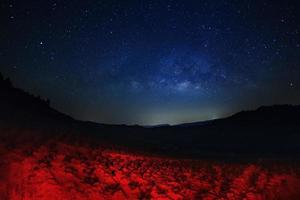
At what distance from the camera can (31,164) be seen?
26.0ft

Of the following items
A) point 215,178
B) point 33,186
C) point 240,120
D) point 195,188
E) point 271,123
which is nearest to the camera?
point 33,186

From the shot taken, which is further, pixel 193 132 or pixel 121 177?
pixel 193 132

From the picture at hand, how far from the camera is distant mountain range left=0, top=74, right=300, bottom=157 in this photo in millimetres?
16875

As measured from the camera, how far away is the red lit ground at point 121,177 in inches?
292

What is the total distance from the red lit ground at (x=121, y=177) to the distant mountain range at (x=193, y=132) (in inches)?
190

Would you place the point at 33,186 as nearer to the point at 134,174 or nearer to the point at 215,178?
the point at 134,174

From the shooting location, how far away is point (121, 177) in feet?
28.3

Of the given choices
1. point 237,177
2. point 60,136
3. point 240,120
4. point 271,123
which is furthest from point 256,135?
point 60,136

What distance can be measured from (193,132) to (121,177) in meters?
23.0

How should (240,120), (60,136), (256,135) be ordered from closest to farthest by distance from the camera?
(60,136) → (256,135) → (240,120)

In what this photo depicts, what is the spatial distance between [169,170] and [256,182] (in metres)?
2.90

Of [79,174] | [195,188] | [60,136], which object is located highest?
[60,136]

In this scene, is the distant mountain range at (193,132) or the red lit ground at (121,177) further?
the distant mountain range at (193,132)

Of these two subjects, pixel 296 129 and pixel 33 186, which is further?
pixel 296 129
